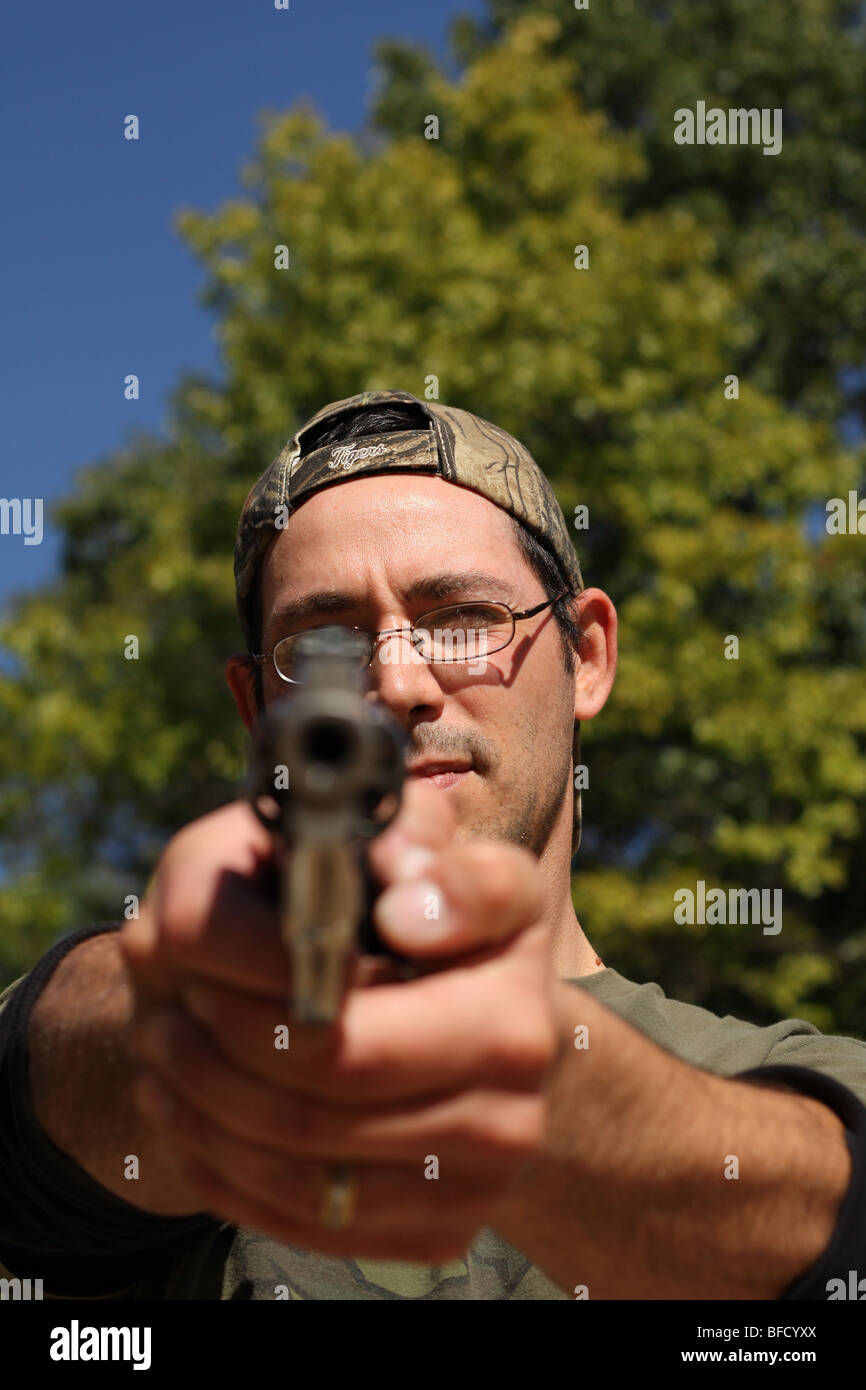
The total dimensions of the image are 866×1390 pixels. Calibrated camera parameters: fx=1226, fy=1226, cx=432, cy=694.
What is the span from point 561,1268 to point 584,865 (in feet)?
42.3

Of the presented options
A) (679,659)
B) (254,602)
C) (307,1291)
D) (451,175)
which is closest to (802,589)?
(679,659)

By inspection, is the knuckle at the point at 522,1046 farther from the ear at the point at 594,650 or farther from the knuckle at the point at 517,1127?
the ear at the point at 594,650

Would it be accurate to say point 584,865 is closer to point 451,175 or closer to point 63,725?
point 63,725

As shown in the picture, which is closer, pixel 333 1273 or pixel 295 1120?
pixel 295 1120

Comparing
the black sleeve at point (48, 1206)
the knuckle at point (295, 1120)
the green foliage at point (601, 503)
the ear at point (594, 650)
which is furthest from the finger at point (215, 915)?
the green foliage at point (601, 503)

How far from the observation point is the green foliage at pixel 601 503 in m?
12.9

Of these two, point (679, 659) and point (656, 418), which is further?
point (656, 418)

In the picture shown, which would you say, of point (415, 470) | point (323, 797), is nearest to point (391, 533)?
point (415, 470)

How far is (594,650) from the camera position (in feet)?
14.8

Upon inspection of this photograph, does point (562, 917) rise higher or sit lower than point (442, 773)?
lower

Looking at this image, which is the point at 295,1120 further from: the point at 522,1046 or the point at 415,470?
the point at 415,470

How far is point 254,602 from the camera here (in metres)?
4.41

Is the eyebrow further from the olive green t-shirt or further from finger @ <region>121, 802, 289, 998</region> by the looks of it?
finger @ <region>121, 802, 289, 998</region>

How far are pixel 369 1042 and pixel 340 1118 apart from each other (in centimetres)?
14
